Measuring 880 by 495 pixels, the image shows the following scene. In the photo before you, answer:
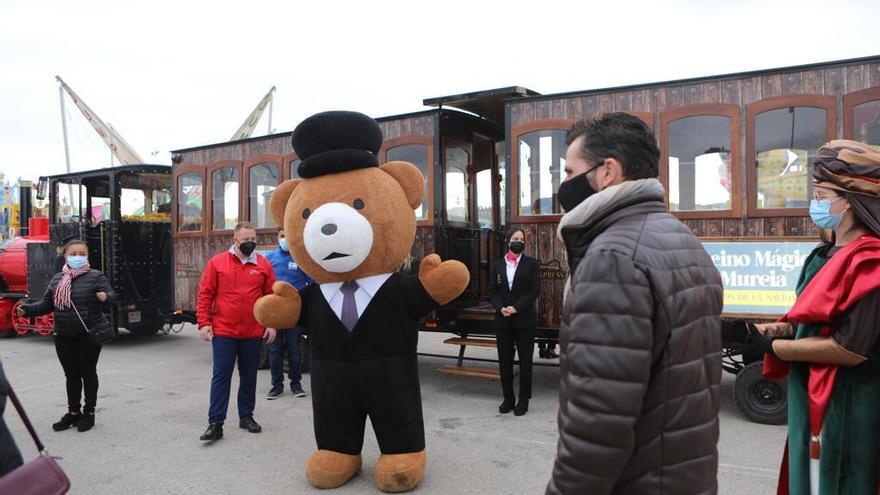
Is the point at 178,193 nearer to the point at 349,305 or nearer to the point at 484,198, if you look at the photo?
the point at 484,198

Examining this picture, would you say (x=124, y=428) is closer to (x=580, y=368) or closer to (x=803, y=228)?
(x=580, y=368)

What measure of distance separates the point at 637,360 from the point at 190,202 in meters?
8.90

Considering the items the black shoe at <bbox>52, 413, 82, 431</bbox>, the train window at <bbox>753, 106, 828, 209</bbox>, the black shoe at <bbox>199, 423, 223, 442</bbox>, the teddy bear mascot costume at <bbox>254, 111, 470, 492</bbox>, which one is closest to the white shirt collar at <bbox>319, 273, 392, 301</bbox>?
the teddy bear mascot costume at <bbox>254, 111, 470, 492</bbox>

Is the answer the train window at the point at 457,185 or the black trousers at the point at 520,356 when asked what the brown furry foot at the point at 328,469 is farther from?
the train window at the point at 457,185

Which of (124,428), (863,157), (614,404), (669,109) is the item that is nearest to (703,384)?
(614,404)

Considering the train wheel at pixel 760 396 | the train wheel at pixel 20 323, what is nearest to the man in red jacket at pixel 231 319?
the train wheel at pixel 760 396

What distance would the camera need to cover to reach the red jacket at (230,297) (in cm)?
503

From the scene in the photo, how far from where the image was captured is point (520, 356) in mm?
5789

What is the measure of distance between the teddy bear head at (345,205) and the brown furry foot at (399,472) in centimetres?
122

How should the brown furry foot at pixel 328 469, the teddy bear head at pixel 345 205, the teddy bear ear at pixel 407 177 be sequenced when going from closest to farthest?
the teddy bear head at pixel 345 205
the brown furry foot at pixel 328 469
the teddy bear ear at pixel 407 177

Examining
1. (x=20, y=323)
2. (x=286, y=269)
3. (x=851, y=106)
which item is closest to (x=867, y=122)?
(x=851, y=106)

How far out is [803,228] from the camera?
5160 millimetres

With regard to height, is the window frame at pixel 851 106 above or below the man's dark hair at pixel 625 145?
above

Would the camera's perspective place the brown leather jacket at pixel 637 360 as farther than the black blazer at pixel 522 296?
No
